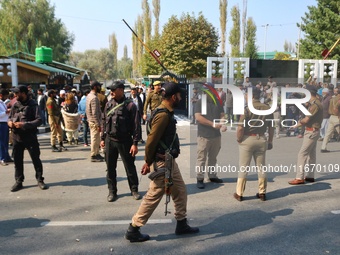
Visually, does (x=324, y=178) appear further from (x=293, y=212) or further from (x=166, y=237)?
(x=166, y=237)

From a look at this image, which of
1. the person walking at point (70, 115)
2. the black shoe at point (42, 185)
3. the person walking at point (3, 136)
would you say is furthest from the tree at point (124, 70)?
the black shoe at point (42, 185)

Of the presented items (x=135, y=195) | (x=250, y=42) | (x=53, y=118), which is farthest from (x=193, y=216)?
(x=250, y=42)

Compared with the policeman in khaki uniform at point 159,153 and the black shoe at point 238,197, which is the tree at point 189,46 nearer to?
the black shoe at point 238,197

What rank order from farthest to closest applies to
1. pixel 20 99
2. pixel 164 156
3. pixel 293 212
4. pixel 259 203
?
pixel 20 99, pixel 259 203, pixel 293 212, pixel 164 156

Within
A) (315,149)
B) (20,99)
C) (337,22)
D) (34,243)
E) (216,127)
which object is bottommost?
(34,243)

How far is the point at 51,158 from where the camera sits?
865 centimetres

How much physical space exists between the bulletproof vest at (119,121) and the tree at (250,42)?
48.8m

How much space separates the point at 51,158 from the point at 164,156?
554 centimetres

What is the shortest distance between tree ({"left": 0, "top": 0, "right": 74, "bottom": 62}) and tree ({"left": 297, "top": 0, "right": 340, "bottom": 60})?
25785mm

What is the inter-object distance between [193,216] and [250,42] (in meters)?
52.9

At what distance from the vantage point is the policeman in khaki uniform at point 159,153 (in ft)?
12.6

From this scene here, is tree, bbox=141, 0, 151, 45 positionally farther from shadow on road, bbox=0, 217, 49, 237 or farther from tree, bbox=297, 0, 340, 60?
shadow on road, bbox=0, 217, 49, 237

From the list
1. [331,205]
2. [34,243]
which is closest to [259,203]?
[331,205]

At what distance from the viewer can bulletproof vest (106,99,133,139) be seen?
5.33m
